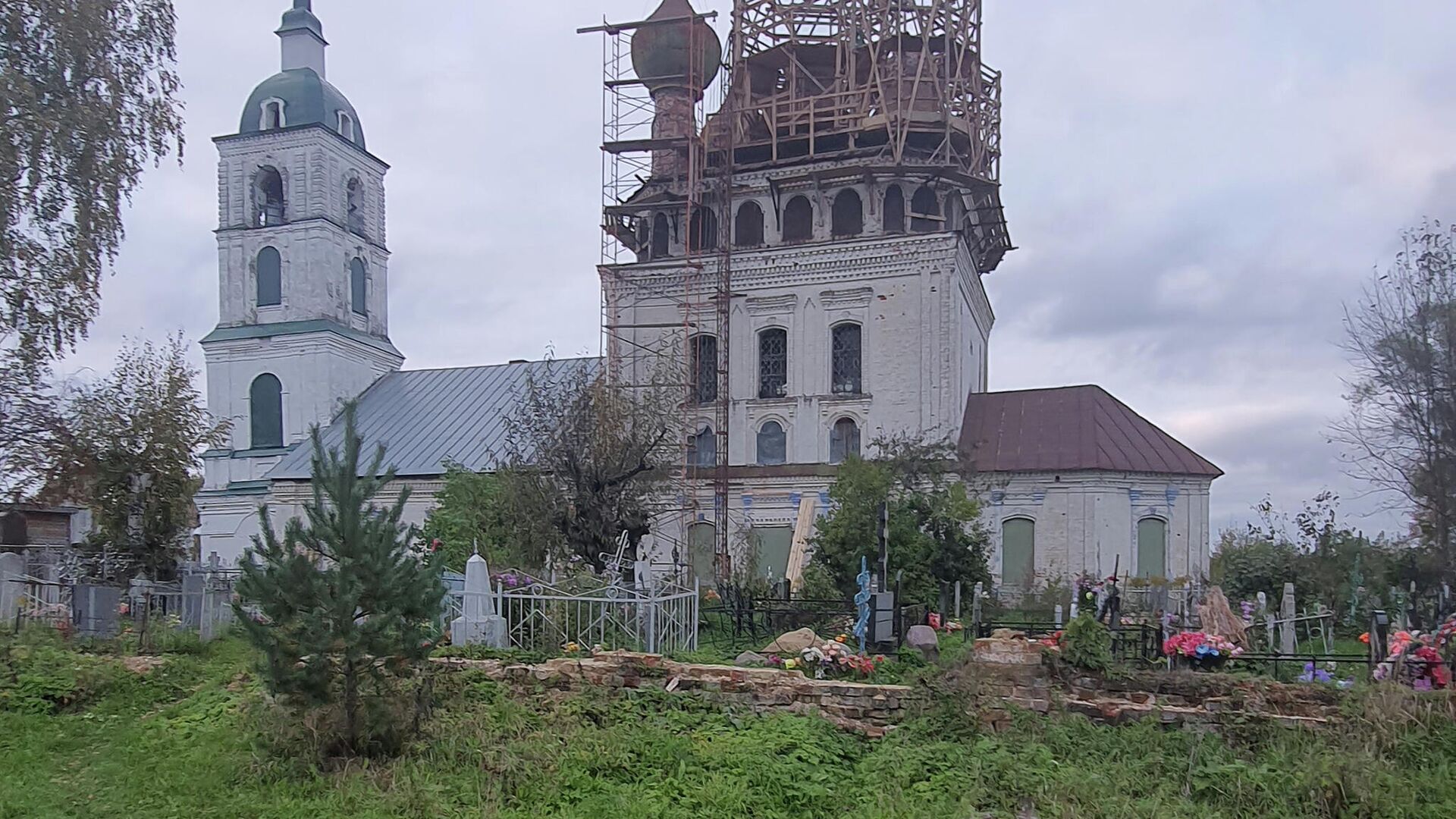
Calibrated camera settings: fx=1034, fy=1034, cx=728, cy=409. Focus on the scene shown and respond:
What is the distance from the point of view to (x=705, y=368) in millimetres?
26797

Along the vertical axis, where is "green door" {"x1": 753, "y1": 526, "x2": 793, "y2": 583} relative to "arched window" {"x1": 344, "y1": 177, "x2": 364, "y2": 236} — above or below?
below

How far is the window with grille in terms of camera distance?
26.5 meters

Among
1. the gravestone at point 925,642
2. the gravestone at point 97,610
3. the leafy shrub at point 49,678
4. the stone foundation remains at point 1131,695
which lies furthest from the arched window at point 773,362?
the leafy shrub at point 49,678

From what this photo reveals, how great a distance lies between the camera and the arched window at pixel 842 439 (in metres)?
25.4

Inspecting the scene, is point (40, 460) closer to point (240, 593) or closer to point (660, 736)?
point (240, 593)

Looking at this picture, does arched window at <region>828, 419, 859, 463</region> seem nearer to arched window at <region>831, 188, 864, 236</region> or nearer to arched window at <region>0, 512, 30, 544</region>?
arched window at <region>831, 188, 864, 236</region>

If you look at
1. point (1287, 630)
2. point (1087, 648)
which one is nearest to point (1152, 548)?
point (1287, 630)

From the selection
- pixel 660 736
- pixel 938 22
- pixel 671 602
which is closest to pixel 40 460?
pixel 671 602

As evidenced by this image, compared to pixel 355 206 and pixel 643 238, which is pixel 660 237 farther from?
pixel 355 206

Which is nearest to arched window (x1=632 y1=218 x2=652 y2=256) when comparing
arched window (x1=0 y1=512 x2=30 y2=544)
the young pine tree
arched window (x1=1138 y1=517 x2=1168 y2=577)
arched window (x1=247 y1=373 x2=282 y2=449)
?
arched window (x1=247 y1=373 x2=282 y2=449)

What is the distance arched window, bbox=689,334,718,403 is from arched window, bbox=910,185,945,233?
18.9 ft

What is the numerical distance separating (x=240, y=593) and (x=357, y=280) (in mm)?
28106

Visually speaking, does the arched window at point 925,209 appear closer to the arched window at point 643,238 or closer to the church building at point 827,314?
the church building at point 827,314

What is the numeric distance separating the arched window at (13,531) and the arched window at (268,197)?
14173 millimetres
